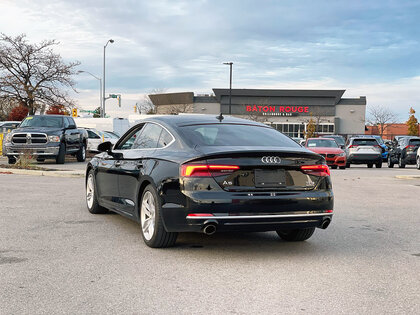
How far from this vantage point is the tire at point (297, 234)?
6832 mm

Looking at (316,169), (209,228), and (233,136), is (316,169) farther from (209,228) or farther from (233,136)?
(209,228)

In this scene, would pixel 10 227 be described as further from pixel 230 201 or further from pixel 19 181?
pixel 19 181

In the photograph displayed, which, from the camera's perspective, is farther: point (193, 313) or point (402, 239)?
point (402, 239)

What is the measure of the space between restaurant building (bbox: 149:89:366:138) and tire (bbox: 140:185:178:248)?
7997 cm

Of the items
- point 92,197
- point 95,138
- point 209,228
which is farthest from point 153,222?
point 95,138

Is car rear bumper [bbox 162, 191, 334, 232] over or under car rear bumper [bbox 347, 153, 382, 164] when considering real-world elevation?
over

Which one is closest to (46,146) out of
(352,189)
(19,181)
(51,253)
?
(19,181)

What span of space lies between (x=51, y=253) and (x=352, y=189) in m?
9.66

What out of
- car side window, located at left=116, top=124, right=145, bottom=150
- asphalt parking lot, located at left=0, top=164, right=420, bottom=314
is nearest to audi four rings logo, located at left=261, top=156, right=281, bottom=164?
asphalt parking lot, located at left=0, top=164, right=420, bottom=314

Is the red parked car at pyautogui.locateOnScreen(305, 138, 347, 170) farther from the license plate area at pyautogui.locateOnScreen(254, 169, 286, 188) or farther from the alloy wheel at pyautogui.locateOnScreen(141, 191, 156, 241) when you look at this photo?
the license plate area at pyautogui.locateOnScreen(254, 169, 286, 188)

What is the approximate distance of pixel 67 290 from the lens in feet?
15.4

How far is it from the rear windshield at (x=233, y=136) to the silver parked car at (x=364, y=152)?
20.5 m

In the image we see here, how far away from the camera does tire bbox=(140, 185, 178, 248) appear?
20.0 feet

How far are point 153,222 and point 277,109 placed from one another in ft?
271
